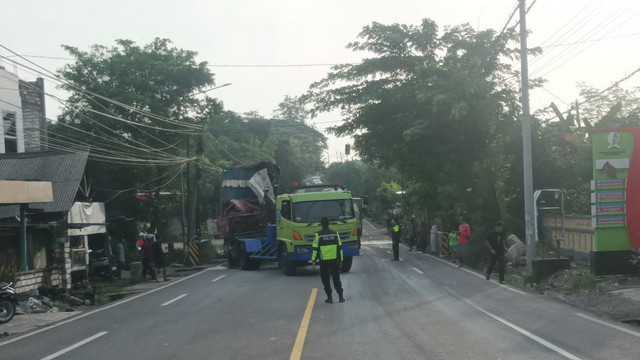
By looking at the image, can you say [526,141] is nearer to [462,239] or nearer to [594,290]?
[462,239]

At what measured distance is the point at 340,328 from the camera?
446 inches

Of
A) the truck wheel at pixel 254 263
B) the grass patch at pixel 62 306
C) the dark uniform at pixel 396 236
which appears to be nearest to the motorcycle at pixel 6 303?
the grass patch at pixel 62 306

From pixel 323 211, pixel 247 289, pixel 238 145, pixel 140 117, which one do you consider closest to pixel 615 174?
pixel 323 211

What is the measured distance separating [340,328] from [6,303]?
8.61 metres

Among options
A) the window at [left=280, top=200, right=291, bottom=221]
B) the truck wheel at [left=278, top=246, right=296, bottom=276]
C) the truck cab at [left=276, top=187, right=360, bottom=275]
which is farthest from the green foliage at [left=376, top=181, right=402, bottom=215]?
the window at [left=280, top=200, right=291, bottom=221]

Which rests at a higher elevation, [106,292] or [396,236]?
[396,236]

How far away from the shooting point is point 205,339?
35.6 ft

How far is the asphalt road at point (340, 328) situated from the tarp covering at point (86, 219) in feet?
39.0

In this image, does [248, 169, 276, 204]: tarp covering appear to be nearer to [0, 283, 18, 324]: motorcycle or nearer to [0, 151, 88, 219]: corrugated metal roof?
[0, 151, 88, 219]: corrugated metal roof

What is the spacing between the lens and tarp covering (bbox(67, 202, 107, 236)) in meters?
29.0

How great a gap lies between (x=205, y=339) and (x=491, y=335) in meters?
4.57

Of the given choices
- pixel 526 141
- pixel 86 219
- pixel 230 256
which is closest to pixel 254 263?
pixel 230 256

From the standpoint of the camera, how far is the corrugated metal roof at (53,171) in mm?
23297

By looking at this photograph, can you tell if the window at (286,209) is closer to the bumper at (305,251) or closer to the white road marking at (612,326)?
the bumper at (305,251)
